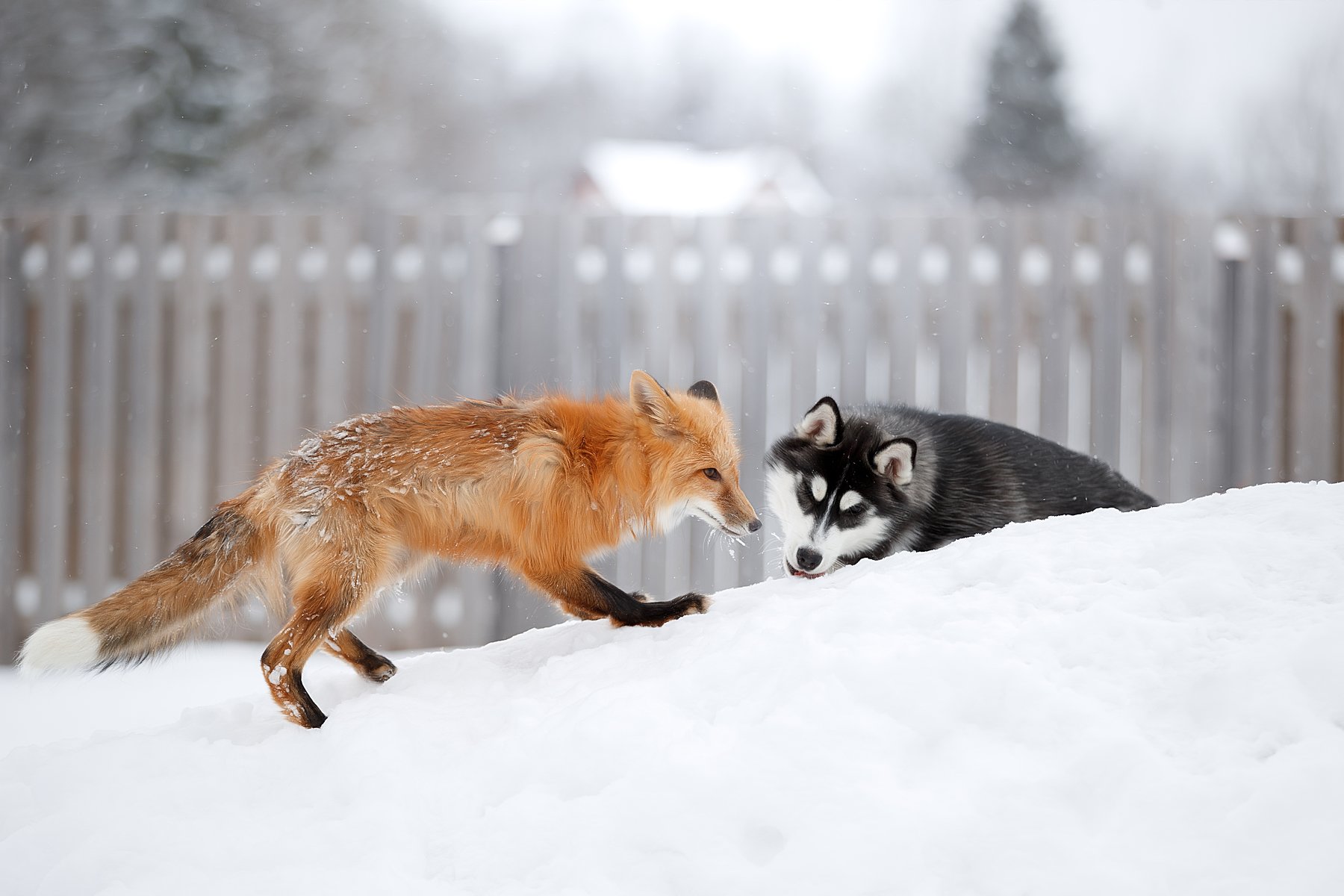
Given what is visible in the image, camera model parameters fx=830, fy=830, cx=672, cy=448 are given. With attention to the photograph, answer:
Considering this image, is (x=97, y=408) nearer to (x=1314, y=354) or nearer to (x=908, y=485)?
(x=908, y=485)

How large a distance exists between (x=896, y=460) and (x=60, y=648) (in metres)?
2.51

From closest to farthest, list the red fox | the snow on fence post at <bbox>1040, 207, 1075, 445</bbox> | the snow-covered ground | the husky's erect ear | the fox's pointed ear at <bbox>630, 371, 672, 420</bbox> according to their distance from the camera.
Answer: the snow-covered ground < the red fox < the fox's pointed ear at <bbox>630, 371, 672, 420</bbox> < the husky's erect ear < the snow on fence post at <bbox>1040, 207, 1075, 445</bbox>

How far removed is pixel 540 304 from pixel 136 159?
1037 centimetres

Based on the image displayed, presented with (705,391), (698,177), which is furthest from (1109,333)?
(698,177)

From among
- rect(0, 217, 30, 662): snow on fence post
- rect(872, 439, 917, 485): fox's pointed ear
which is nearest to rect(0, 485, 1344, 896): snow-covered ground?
rect(872, 439, 917, 485): fox's pointed ear

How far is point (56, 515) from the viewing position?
4.75 m

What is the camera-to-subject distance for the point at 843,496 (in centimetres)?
292

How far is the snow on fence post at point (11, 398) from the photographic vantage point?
4754 millimetres

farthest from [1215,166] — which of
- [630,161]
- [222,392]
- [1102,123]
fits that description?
[222,392]

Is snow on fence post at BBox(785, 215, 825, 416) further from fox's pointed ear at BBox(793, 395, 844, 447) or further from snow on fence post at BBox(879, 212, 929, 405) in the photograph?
fox's pointed ear at BBox(793, 395, 844, 447)

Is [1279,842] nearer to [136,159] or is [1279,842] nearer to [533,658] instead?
[533,658]

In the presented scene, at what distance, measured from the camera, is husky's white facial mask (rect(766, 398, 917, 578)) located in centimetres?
285

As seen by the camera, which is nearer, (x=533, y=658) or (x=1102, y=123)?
(x=533, y=658)

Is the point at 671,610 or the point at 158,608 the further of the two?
the point at 671,610
